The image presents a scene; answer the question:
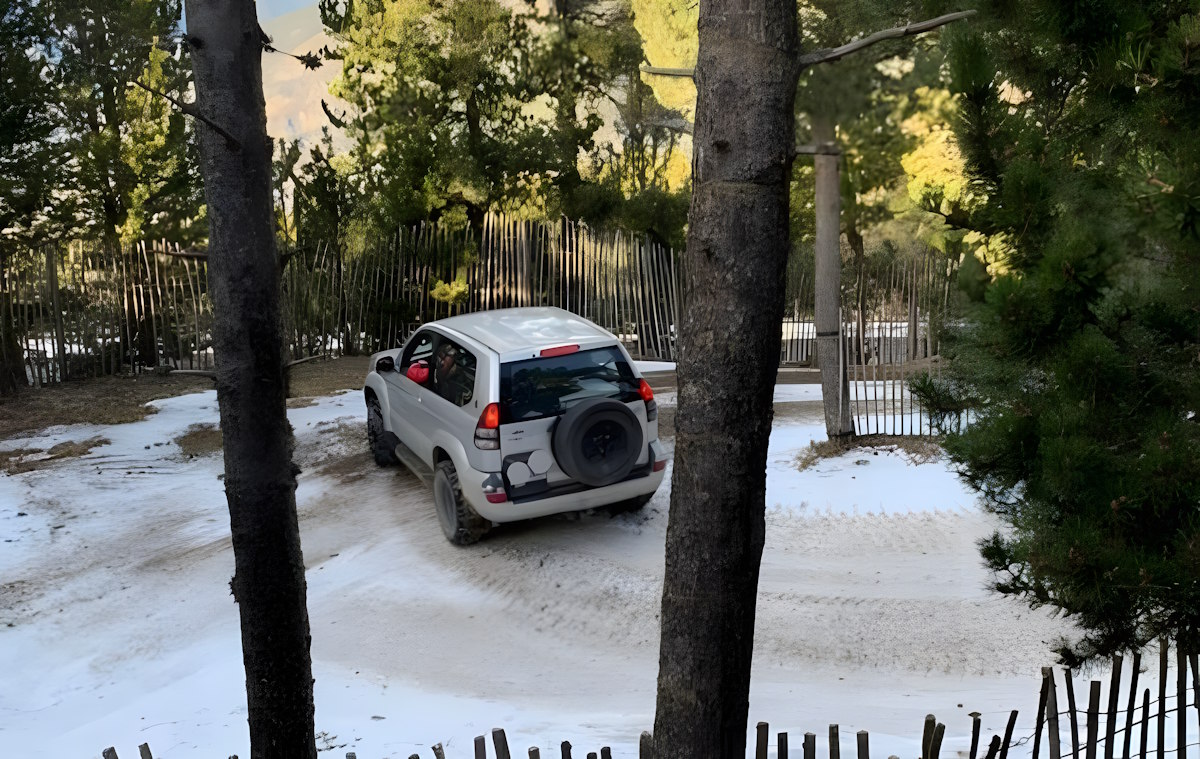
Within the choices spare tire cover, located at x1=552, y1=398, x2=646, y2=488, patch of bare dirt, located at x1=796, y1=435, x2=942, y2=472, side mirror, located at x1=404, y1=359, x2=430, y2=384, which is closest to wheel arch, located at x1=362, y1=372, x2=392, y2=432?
side mirror, located at x1=404, y1=359, x2=430, y2=384

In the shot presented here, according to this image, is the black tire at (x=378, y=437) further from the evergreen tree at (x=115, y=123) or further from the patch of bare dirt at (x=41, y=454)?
the evergreen tree at (x=115, y=123)

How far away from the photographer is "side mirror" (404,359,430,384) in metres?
9.85

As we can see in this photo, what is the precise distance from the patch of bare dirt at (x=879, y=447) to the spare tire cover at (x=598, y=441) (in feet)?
11.0

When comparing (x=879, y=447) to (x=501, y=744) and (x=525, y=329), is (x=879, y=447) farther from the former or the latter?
(x=501, y=744)

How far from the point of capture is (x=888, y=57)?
7.99 meters

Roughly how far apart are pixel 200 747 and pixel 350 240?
14.1m

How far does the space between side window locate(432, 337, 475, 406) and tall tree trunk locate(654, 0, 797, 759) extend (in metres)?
4.97

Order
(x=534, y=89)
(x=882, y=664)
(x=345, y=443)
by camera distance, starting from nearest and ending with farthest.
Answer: (x=882, y=664)
(x=345, y=443)
(x=534, y=89)

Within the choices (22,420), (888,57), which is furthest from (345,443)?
(888,57)

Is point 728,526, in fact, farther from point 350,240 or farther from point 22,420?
point 350,240

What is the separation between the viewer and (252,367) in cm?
484

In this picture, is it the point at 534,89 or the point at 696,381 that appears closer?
the point at 696,381

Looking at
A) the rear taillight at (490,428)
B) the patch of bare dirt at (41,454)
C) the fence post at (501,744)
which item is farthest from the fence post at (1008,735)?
the patch of bare dirt at (41,454)

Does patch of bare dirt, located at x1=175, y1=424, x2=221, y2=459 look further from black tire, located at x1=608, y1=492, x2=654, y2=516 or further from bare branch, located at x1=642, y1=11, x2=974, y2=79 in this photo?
bare branch, located at x1=642, y1=11, x2=974, y2=79
